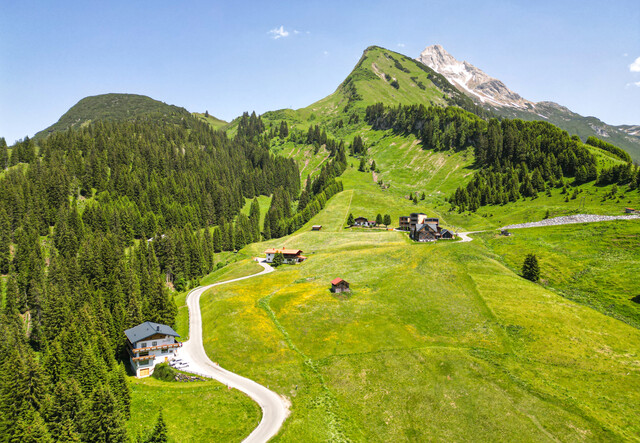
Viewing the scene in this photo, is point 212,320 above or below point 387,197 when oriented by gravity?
below

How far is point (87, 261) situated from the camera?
10881 centimetres

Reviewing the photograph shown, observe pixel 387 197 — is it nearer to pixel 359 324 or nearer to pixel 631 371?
pixel 359 324

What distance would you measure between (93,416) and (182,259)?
84828 mm

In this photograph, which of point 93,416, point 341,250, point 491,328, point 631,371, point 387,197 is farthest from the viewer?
point 387,197

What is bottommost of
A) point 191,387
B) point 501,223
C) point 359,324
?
point 191,387

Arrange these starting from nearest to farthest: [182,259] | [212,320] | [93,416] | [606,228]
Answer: [93,416] → [212,320] → [606,228] → [182,259]

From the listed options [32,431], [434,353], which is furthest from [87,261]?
[434,353]

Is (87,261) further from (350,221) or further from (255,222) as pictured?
(350,221)

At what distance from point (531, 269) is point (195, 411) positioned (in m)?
78.3

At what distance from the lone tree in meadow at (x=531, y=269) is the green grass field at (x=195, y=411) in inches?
2743

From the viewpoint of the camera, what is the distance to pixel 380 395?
45.6 metres

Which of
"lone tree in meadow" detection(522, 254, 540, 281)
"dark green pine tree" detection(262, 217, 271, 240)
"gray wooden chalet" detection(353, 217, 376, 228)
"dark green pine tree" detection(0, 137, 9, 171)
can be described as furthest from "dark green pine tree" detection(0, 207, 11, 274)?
"lone tree in meadow" detection(522, 254, 540, 281)

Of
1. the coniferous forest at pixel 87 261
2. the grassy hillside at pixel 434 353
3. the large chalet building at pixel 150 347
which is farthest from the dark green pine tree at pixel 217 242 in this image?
the large chalet building at pixel 150 347

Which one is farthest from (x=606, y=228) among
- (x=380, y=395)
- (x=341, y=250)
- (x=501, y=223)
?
(x=380, y=395)
